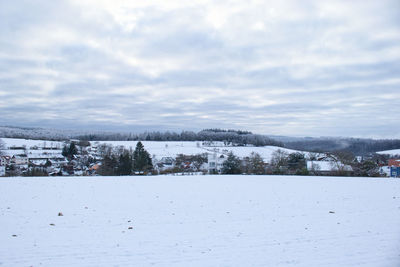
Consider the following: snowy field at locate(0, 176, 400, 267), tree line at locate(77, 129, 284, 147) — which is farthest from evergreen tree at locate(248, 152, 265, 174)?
tree line at locate(77, 129, 284, 147)

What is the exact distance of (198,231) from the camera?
6367 mm

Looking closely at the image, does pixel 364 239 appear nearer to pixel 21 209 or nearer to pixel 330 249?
pixel 330 249

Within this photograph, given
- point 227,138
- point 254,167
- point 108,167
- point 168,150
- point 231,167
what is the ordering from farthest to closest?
point 227,138, point 168,150, point 108,167, point 254,167, point 231,167

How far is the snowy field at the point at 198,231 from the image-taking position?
4809 mm

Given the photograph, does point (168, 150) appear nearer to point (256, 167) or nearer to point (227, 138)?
point (227, 138)

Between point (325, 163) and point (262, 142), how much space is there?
190 feet

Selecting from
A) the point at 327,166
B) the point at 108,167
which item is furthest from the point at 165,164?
the point at 327,166

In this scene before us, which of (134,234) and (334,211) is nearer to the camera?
(134,234)

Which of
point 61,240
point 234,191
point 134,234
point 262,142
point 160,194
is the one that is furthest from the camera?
point 262,142

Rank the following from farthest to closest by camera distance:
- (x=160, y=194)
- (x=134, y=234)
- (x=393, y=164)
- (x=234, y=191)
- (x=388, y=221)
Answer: (x=393, y=164)
(x=234, y=191)
(x=160, y=194)
(x=388, y=221)
(x=134, y=234)

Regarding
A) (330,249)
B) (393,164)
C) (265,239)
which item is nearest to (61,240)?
(265,239)

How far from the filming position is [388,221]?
23.7 ft

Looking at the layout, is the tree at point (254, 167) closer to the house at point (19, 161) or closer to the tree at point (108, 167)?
the tree at point (108, 167)

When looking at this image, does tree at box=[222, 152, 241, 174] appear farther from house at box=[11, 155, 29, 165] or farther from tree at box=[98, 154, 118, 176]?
house at box=[11, 155, 29, 165]
